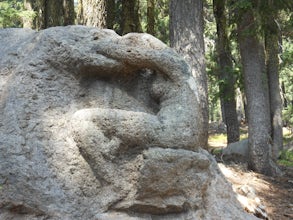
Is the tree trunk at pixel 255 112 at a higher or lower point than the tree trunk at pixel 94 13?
lower

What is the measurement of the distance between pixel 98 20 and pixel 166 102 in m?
3.53

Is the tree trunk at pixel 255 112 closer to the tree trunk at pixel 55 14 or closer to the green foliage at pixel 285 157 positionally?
the green foliage at pixel 285 157

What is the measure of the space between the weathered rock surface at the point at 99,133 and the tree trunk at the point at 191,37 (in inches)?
107

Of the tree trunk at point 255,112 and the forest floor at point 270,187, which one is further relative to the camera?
the tree trunk at point 255,112

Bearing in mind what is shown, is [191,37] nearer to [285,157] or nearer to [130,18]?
[130,18]

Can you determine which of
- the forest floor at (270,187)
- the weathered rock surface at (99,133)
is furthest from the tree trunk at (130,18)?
the weathered rock surface at (99,133)

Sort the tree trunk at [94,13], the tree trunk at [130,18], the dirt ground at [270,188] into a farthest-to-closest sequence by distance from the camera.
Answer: the tree trunk at [130,18], the tree trunk at [94,13], the dirt ground at [270,188]

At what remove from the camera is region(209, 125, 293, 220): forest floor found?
7.20 m

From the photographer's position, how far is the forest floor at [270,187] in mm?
7199

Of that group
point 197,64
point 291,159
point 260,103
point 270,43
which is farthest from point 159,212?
point 291,159

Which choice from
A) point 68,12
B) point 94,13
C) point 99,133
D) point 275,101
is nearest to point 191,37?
point 94,13

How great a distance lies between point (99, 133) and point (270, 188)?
5.51 meters

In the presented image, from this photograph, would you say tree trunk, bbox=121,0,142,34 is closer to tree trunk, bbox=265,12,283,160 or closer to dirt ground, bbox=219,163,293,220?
dirt ground, bbox=219,163,293,220

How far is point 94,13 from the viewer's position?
25.6ft
